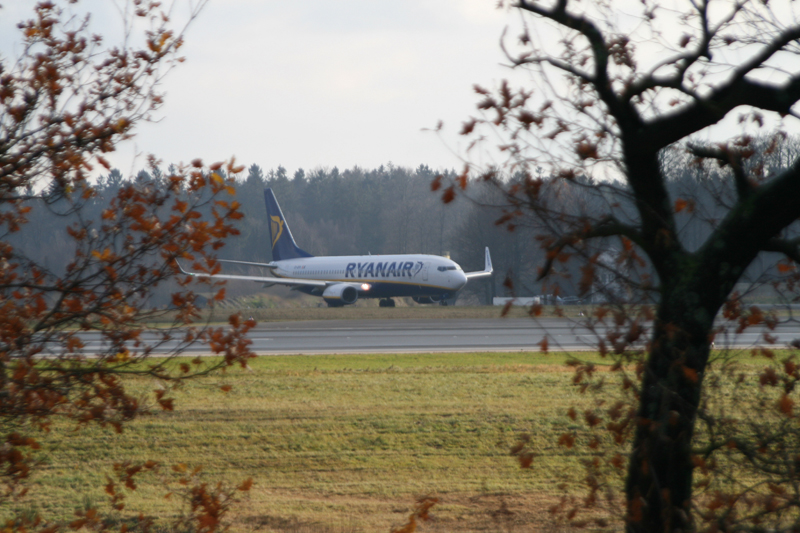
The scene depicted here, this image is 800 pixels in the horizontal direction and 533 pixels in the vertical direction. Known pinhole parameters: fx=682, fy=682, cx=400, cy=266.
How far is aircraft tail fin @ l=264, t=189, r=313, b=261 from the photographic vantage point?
1919 inches

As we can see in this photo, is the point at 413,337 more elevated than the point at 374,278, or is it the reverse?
the point at 374,278

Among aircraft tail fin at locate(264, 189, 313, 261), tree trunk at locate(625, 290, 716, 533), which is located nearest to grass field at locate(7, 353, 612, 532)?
tree trunk at locate(625, 290, 716, 533)

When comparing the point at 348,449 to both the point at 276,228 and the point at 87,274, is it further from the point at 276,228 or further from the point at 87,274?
the point at 276,228

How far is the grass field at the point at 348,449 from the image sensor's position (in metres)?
6.78

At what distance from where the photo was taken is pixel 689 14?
157 inches

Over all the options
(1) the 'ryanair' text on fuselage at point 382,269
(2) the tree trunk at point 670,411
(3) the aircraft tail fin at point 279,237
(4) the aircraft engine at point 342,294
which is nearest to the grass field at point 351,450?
(2) the tree trunk at point 670,411

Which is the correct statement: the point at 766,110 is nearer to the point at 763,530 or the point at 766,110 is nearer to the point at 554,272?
the point at 554,272

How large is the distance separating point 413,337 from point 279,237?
29268 mm

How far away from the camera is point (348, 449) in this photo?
8672mm

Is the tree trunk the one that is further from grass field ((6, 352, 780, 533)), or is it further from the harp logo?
the harp logo

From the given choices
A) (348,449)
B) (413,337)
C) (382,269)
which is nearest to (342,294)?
(382,269)

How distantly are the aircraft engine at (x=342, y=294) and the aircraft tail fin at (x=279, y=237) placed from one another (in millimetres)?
8609

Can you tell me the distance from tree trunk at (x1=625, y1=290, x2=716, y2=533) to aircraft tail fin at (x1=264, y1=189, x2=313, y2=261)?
4526 centimetres

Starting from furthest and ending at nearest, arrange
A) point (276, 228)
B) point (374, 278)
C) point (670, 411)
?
point (276, 228), point (374, 278), point (670, 411)
